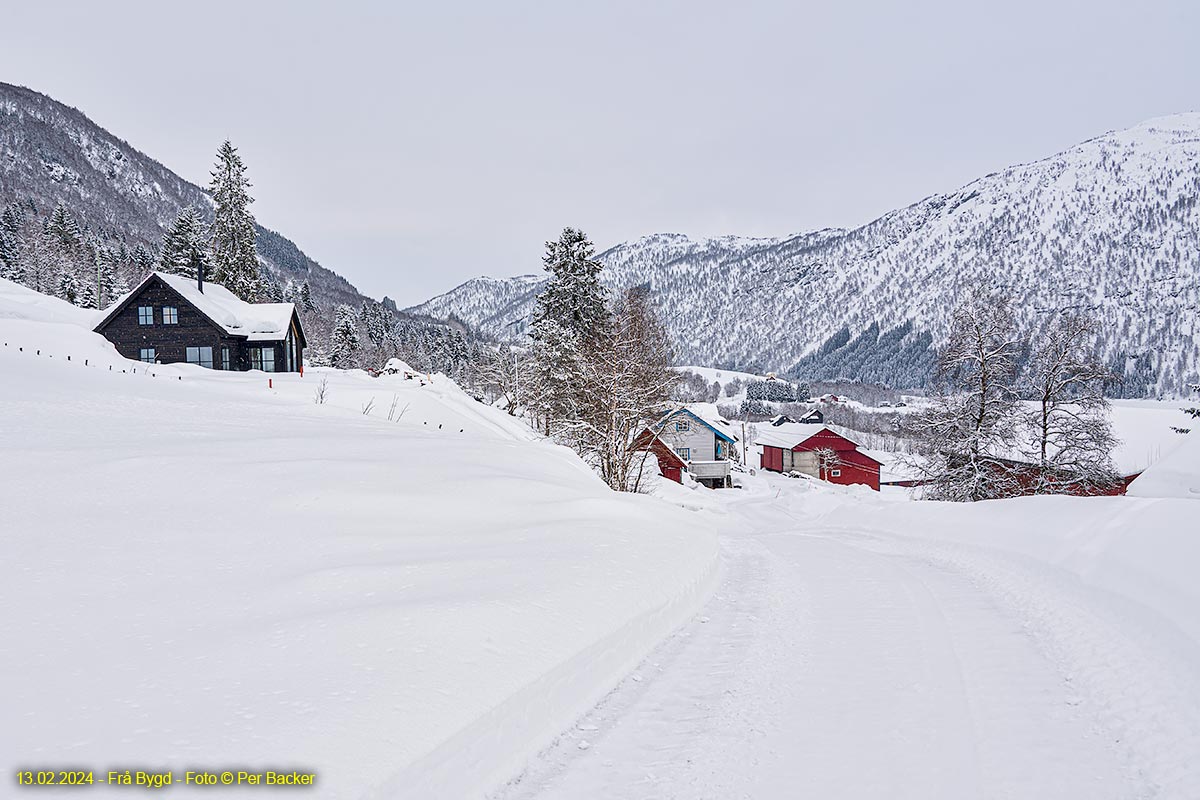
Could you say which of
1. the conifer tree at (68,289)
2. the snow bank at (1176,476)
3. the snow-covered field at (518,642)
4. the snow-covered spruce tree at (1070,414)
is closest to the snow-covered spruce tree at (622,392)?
the snow-covered spruce tree at (1070,414)

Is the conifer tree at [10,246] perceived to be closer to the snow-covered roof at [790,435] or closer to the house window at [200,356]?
the house window at [200,356]

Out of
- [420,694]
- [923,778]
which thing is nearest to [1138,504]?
[923,778]

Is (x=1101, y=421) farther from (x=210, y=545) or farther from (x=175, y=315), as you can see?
(x=175, y=315)

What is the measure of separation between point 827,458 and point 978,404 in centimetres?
5525

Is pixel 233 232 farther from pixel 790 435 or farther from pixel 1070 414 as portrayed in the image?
pixel 790 435

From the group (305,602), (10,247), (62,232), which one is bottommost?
(305,602)

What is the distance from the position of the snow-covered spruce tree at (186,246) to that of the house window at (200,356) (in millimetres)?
16477

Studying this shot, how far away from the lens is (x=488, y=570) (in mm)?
7027

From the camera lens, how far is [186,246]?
60125 millimetres

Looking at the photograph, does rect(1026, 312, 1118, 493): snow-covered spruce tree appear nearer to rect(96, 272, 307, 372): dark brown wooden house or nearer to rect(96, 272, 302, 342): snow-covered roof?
rect(96, 272, 302, 342): snow-covered roof

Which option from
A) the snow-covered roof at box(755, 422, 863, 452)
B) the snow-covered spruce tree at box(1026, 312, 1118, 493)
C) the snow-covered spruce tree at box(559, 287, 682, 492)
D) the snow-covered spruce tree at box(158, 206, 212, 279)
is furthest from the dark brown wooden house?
the snow-covered roof at box(755, 422, 863, 452)

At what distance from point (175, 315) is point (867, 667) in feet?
151

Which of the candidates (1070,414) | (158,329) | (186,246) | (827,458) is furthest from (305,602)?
(827,458)

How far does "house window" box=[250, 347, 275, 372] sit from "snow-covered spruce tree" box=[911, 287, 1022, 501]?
39.6m
